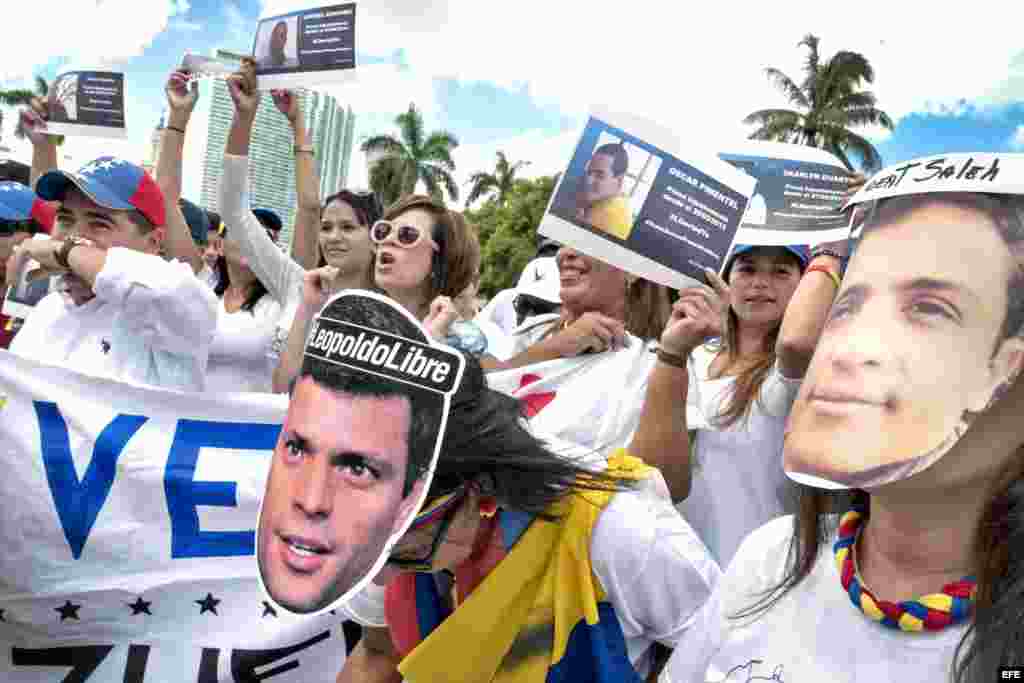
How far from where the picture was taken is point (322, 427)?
1250mm

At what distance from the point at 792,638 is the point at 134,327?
2.43m

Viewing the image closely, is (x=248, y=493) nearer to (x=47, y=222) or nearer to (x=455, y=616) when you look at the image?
(x=455, y=616)

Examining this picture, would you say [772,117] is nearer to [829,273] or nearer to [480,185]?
[480,185]

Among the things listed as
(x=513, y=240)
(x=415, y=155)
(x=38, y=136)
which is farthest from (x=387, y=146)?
(x=38, y=136)

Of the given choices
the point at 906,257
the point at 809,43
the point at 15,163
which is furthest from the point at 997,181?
the point at 809,43

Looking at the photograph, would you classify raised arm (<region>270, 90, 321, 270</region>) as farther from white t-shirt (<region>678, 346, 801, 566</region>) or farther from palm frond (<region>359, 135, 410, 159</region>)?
palm frond (<region>359, 135, 410, 159</region>)

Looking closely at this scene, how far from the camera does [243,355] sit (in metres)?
3.67

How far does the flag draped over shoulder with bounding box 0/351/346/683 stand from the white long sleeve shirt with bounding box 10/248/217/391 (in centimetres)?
16

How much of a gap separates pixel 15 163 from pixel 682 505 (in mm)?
5638

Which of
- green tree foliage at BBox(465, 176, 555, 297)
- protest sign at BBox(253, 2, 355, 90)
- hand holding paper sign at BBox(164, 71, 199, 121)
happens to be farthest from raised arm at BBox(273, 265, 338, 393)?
green tree foliage at BBox(465, 176, 555, 297)

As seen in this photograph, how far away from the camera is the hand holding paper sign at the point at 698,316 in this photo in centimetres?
218

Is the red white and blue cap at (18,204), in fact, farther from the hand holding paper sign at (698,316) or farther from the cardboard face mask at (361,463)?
the cardboard face mask at (361,463)

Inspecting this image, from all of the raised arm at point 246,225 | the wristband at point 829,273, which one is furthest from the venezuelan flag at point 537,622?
the raised arm at point 246,225
